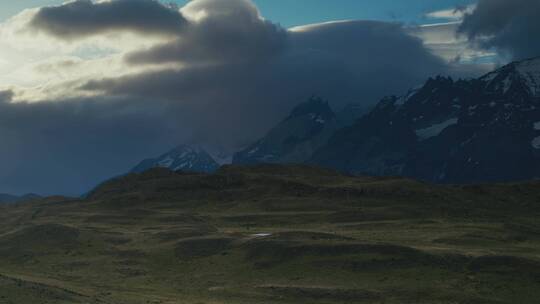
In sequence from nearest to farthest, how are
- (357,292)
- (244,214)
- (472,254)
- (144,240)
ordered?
(357,292)
(472,254)
(144,240)
(244,214)

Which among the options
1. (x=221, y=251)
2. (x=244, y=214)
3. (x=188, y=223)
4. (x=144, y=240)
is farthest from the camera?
(x=244, y=214)

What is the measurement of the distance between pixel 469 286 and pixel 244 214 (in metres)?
101

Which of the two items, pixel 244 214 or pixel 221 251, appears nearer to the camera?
pixel 221 251

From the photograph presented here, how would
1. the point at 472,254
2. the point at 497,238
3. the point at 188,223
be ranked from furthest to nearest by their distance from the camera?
the point at 188,223 → the point at 497,238 → the point at 472,254

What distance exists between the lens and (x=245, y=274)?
108000mm

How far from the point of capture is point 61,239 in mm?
148125

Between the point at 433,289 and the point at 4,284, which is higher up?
the point at 4,284

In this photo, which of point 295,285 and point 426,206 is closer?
point 295,285

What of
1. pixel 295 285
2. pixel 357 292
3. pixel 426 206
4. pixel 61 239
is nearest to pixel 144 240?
pixel 61 239

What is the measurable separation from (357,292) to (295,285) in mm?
9422

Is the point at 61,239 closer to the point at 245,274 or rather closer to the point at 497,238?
the point at 245,274

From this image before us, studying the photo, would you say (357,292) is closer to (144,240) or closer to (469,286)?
(469,286)

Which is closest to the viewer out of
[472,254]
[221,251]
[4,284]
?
[4,284]

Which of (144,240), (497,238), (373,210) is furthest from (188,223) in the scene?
(497,238)
